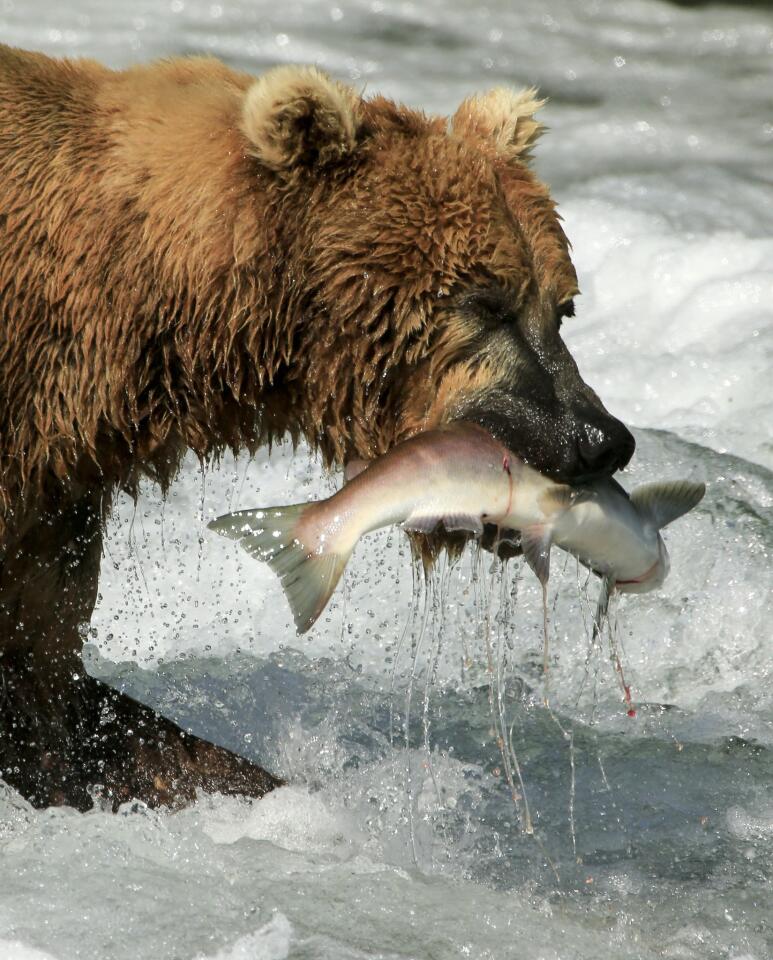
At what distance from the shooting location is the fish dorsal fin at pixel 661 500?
3.17 meters

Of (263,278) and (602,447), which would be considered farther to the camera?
(263,278)

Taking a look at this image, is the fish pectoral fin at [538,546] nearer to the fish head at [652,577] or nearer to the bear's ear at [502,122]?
the fish head at [652,577]

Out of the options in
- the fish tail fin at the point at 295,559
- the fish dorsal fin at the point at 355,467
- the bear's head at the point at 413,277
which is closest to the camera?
the fish tail fin at the point at 295,559

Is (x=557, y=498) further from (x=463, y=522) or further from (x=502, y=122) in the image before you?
(x=502, y=122)

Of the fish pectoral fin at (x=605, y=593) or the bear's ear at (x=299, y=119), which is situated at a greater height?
the bear's ear at (x=299, y=119)

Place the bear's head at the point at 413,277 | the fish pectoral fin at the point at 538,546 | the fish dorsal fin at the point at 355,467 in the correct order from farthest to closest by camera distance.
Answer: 1. the fish dorsal fin at the point at 355,467
2. the bear's head at the point at 413,277
3. the fish pectoral fin at the point at 538,546

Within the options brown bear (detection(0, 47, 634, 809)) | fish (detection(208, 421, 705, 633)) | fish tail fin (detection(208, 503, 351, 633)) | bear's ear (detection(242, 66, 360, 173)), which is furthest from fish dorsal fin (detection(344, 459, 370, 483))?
bear's ear (detection(242, 66, 360, 173))

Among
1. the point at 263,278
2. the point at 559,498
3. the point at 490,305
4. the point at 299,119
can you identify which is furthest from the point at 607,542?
the point at 299,119

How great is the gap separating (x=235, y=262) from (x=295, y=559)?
0.73 metres

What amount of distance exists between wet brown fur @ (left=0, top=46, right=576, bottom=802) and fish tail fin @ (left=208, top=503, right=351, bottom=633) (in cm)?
56

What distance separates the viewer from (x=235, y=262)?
10.4 ft

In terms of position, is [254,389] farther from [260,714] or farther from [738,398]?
[738,398]

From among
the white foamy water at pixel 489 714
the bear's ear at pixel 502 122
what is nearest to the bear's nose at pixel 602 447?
the white foamy water at pixel 489 714

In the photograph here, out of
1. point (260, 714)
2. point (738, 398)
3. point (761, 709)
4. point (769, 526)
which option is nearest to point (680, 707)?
point (761, 709)
